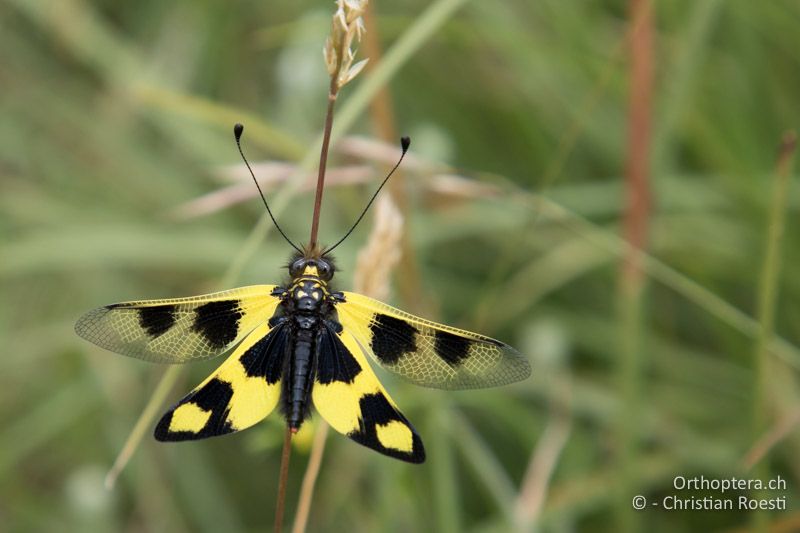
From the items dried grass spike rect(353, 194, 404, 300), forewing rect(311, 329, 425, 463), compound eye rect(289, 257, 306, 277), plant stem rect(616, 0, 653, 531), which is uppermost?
plant stem rect(616, 0, 653, 531)

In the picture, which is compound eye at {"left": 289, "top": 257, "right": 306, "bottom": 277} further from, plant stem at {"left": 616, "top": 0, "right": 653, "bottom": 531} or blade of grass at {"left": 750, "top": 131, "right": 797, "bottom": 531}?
plant stem at {"left": 616, "top": 0, "right": 653, "bottom": 531}

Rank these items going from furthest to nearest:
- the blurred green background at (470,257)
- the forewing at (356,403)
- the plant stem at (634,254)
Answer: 1. the blurred green background at (470,257)
2. the plant stem at (634,254)
3. the forewing at (356,403)

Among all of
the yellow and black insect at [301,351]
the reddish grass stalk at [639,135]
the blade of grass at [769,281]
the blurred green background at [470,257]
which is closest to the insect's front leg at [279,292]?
the yellow and black insect at [301,351]

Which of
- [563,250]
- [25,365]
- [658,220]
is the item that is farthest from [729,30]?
[25,365]

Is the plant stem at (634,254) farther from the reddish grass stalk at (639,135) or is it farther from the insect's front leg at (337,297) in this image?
the insect's front leg at (337,297)

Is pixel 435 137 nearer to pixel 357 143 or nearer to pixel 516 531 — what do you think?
pixel 357 143

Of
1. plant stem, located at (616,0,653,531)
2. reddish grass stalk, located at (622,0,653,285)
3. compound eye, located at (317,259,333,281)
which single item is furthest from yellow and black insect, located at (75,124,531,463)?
reddish grass stalk, located at (622,0,653,285)

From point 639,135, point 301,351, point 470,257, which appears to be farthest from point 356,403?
point 470,257
